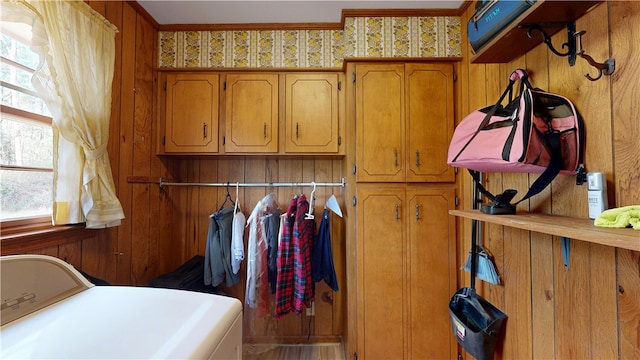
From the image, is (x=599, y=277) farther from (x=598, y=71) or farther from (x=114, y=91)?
(x=114, y=91)

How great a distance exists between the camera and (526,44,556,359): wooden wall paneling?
1026 mm

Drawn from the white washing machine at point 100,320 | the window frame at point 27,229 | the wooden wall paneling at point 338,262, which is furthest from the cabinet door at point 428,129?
the window frame at point 27,229

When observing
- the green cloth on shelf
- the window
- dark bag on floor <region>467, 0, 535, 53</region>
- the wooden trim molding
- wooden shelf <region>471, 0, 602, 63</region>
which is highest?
the wooden trim molding

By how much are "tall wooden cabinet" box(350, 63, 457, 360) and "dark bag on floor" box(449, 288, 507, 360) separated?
0.21 meters

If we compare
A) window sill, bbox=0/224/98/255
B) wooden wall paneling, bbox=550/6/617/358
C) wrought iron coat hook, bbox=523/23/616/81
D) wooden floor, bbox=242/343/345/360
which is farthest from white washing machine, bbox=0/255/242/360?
wrought iron coat hook, bbox=523/23/616/81

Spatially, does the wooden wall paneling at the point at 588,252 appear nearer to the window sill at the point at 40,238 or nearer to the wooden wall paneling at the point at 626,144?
the wooden wall paneling at the point at 626,144

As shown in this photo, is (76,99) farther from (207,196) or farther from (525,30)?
(525,30)

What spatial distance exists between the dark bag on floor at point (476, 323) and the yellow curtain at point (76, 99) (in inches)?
76.9

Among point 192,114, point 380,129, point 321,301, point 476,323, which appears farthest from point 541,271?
point 192,114

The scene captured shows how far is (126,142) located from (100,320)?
4.20 feet

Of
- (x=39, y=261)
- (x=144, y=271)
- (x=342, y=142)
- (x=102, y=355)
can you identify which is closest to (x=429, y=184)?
(x=342, y=142)

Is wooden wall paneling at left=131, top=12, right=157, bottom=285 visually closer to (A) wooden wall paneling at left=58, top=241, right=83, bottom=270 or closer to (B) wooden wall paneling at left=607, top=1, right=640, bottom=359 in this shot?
(A) wooden wall paneling at left=58, top=241, right=83, bottom=270

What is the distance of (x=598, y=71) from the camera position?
2.80 ft

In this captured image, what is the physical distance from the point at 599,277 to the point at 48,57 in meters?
2.37
